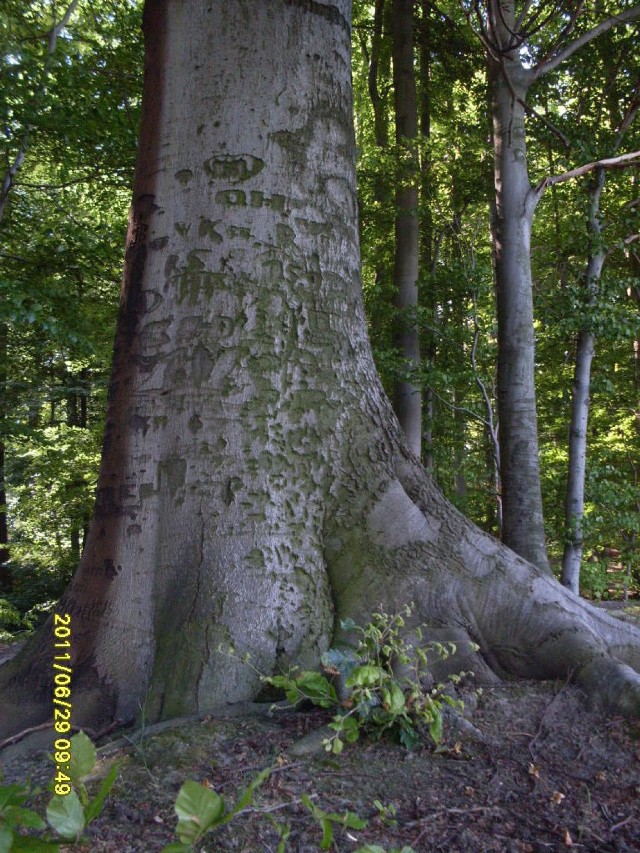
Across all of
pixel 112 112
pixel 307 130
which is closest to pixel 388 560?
pixel 307 130

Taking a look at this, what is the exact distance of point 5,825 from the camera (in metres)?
0.91

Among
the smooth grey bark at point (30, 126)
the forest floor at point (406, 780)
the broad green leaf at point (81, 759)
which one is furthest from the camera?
the smooth grey bark at point (30, 126)

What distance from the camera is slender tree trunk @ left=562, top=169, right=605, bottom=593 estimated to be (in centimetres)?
852

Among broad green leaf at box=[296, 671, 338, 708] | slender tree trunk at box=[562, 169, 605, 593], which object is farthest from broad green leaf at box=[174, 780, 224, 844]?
slender tree trunk at box=[562, 169, 605, 593]

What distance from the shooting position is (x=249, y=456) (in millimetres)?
2684

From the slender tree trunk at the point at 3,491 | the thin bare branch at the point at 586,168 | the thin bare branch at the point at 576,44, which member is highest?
the thin bare branch at the point at 576,44

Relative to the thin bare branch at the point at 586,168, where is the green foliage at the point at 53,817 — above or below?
below

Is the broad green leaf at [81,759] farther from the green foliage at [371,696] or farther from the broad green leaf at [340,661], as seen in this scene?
the broad green leaf at [340,661]

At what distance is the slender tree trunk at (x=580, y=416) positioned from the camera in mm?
8516

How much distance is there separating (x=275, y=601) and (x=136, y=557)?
0.60 m

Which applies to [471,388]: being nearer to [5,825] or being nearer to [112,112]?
[112,112]

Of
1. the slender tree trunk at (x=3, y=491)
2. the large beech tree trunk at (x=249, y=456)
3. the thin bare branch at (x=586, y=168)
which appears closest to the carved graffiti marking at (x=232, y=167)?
the large beech tree trunk at (x=249, y=456)

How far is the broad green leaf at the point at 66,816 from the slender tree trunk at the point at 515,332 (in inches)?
225

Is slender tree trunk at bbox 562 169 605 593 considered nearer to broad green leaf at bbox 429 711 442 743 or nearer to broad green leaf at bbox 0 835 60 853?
broad green leaf at bbox 429 711 442 743
